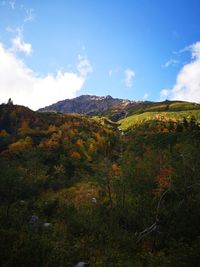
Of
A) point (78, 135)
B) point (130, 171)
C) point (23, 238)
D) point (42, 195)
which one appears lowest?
point (42, 195)

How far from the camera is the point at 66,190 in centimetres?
4938

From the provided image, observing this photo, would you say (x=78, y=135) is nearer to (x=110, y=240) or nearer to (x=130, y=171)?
(x=130, y=171)

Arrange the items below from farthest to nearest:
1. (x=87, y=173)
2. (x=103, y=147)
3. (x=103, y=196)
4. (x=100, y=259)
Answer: (x=103, y=147), (x=87, y=173), (x=103, y=196), (x=100, y=259)

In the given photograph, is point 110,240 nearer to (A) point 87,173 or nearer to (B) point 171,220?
(B) point 171,220

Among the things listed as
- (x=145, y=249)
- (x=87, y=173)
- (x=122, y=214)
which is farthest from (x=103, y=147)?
(x=145, y=249)

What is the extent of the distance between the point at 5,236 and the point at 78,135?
Result: 292 feet

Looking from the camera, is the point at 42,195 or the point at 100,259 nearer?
the point at 100,259

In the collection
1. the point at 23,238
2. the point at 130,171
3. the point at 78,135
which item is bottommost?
the point at 23,238

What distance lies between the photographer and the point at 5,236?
13.0 m

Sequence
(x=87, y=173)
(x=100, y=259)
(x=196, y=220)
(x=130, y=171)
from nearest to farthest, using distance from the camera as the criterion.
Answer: (x=100, y=259) < (x=196, y=220) < (x=130, y=171) < (x=87, y=173)

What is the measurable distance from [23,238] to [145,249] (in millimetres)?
11423

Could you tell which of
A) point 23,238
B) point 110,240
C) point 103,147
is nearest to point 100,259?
point 110,240

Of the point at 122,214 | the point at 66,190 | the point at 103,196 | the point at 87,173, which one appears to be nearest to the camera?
the point at 122,214

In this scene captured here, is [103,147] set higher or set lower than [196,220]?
higher
